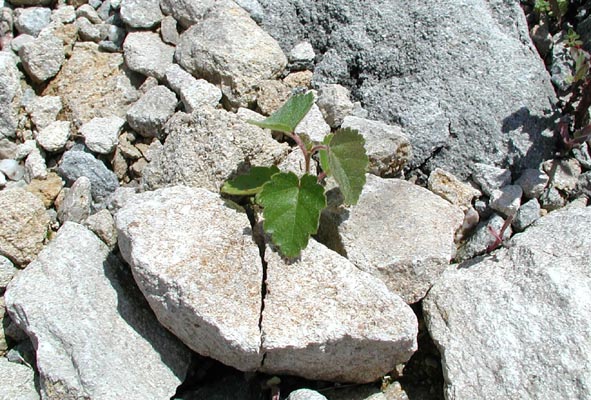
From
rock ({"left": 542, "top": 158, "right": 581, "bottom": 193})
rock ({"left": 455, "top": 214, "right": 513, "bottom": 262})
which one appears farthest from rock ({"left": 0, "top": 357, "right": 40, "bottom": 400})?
rock ({"left": 542, "top": 158, "right": 581, "bottom": 193})

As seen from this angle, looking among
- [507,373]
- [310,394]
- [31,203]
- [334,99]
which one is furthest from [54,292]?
[507,373]

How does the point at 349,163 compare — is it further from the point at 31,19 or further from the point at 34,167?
the point at 31,19

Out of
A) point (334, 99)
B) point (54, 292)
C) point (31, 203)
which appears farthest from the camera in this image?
point (334, 99)

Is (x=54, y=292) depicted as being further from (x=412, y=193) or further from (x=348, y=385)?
(x=412, y=193)

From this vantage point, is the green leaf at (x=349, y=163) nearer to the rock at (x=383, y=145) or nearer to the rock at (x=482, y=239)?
the rock at (x=383, y=145)

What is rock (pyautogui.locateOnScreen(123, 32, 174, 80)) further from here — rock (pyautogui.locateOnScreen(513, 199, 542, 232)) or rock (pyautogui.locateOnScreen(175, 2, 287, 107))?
rock (pyautogui.locateOnScreen(513, 199, 542, 232))

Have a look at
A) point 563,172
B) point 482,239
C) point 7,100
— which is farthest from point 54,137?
point 563,172

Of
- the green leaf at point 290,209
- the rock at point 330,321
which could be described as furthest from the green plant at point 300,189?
the rock at point 330,321
